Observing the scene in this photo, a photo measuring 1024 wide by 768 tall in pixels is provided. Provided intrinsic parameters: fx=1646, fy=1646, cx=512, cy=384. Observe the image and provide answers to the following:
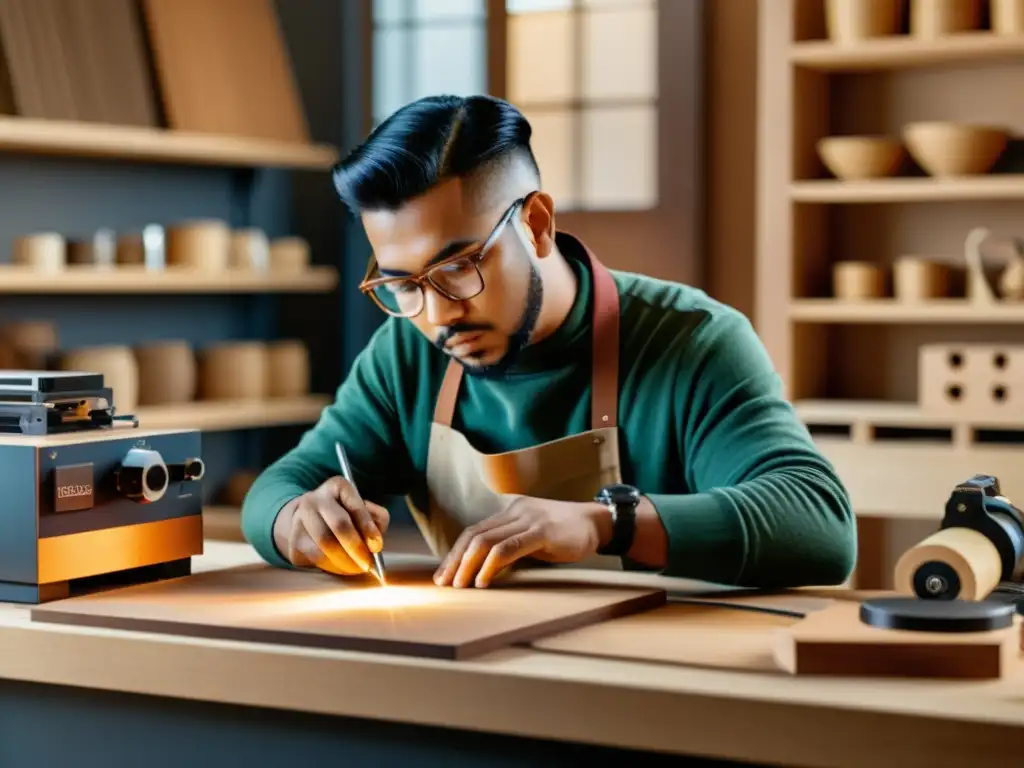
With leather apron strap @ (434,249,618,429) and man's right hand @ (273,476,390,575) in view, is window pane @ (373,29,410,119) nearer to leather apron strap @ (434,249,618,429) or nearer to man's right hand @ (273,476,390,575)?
leather apron strap @ (434,249,618,429)

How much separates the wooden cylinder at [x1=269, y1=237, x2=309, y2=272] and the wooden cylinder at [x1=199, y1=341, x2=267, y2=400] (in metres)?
0.29

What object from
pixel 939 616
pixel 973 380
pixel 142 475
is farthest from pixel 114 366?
pixel 939 616

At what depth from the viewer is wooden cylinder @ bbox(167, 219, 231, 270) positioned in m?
4.63

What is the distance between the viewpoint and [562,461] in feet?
7.82

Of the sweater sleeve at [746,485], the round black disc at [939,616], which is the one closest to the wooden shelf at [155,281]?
the sweater sleeve at [746,485]

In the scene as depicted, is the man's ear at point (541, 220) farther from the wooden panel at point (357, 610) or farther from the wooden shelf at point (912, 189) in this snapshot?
the wooden shelf at point (912, 189)

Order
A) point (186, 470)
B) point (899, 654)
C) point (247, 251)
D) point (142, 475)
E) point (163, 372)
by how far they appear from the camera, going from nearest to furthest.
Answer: point (899, 654) → point (142, 475) → point (186, 470) → point (163, 372) → point (247, 251)

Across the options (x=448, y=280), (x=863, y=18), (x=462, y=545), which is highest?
(x=863, y=18)

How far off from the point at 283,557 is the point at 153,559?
0.18 meters

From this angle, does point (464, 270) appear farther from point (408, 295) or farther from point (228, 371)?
point (228, 371)

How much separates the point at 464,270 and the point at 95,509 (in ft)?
1.85

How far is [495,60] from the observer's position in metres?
5.03

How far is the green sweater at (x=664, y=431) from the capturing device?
2051 millimetres

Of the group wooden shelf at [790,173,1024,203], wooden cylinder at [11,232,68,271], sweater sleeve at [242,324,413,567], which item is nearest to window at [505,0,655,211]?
wooden shelf at [790,173,1024,203]
